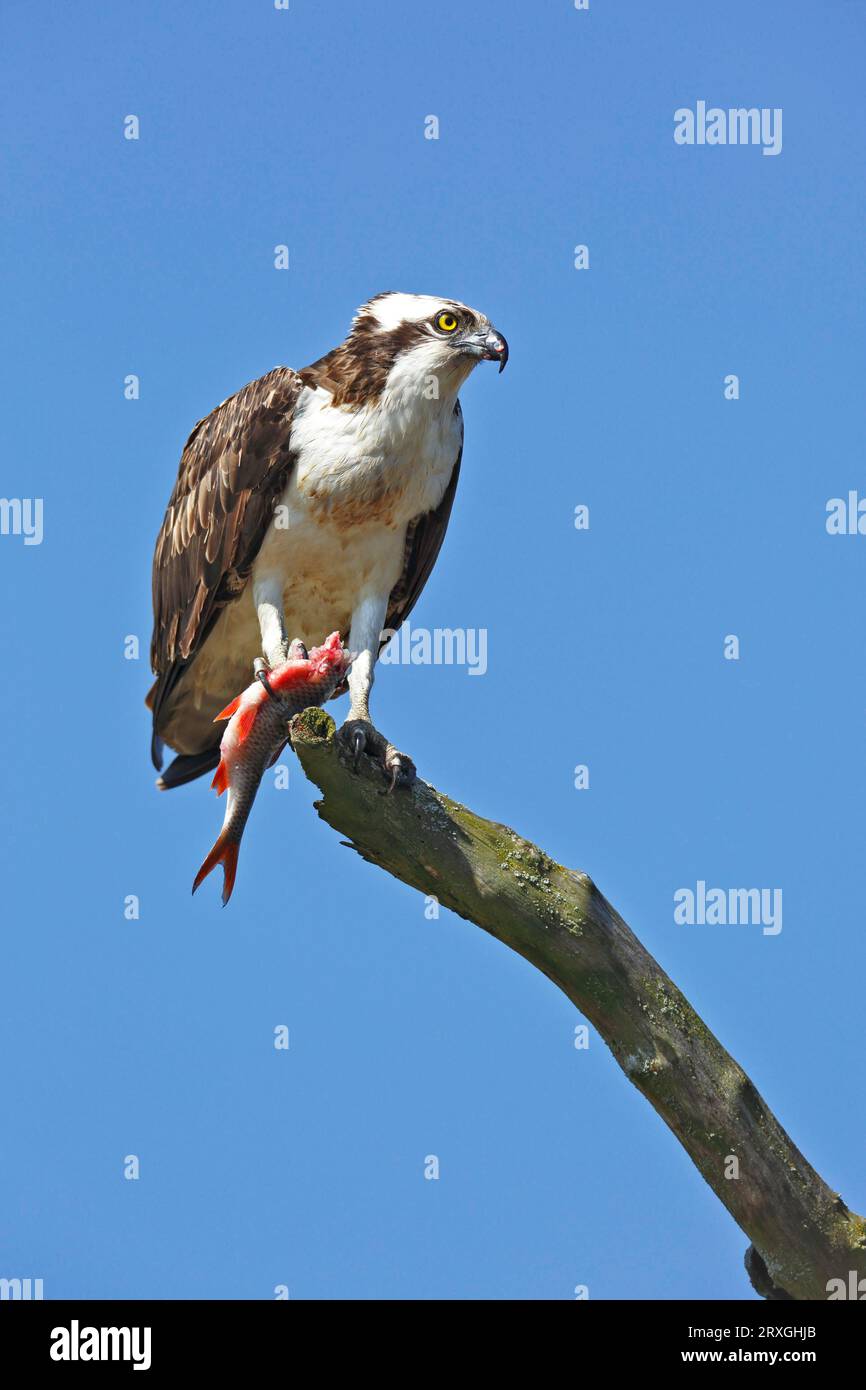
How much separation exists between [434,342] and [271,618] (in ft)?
6.42

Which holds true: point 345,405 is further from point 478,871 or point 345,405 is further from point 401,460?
point 478,871

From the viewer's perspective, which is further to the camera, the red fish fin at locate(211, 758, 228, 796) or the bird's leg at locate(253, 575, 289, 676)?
the bird's leg at locate(253, 575, 289, 676)

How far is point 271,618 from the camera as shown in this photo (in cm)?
977

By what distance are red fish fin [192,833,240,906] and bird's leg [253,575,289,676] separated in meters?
1.48

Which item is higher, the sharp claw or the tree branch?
the sharp claw

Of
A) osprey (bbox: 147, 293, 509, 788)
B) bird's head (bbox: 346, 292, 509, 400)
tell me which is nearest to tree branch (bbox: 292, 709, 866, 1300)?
osprey (bbox: 147, 293, 509, 788)

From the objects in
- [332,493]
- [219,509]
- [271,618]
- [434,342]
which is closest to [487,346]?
[434,342]

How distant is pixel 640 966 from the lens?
24.3ft

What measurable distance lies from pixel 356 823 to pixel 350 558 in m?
2.67

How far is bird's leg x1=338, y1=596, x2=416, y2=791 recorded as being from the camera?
26.3ft

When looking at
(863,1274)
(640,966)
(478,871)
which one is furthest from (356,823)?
(863,1274)

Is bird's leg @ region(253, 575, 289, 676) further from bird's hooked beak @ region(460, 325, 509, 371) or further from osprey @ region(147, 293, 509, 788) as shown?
bird's hooked beak @ region(460, 325, 509, 371)

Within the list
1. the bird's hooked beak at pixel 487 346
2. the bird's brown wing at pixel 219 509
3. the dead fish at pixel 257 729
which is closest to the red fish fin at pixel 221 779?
the dead fish at pixel 257 729

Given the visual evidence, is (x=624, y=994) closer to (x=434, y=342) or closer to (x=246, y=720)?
(x=246, y=720)
